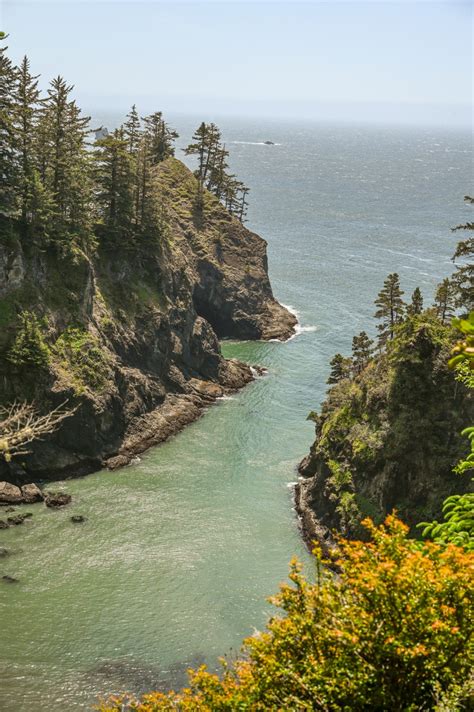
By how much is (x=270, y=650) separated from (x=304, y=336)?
9179 cm

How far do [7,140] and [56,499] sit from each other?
3336 cm

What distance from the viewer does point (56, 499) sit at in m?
56.6

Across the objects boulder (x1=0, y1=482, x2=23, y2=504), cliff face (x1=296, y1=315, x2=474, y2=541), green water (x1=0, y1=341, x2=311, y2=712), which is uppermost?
cliff face (x1=296, y1=315, x2=474, y2=541)

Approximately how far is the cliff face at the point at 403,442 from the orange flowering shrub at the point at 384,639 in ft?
109

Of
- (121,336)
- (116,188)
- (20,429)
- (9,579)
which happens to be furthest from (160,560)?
(116,188)

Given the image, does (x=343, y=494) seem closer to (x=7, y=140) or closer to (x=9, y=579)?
(x=9, y=579)

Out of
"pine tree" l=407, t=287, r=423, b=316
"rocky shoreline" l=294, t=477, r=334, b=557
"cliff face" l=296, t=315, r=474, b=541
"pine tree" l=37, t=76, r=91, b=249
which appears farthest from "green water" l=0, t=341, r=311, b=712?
"pine tree" l=37, t=76, r=91, b=249

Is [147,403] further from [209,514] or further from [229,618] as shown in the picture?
[229,618]

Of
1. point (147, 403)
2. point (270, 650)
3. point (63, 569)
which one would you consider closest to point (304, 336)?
point (147, 403)

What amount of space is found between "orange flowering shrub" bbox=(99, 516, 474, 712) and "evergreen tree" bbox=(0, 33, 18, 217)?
54112mm

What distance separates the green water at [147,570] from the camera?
40.5 metres

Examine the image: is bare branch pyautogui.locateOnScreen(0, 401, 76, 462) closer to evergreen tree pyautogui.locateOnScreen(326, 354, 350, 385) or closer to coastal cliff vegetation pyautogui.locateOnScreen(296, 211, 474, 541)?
coastal cliff vegetation pyautogui.locateOnScreen(296, 211, 474, 541)

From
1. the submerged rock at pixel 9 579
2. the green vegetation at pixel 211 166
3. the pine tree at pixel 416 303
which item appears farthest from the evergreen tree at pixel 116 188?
the submerged rock at pixel 9 579

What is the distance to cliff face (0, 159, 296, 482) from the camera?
62.3 m
